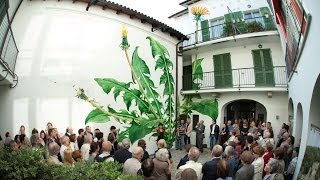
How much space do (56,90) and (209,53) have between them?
10.00 m

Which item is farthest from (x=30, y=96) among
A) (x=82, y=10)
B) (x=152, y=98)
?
(x=152, y=98)

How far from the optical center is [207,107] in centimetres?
2053

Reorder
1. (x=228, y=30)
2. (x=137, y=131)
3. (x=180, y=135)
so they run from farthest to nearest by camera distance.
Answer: (x=228, y=30) → (x=180, y=135) → (x=137, y=131)

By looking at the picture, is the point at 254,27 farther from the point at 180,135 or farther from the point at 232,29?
the point at 180,135

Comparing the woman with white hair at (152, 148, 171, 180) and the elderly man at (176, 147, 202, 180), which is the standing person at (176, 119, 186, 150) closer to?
the elderly man at (176, 147, 202, 180)

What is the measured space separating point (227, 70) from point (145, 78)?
5191 millimetres

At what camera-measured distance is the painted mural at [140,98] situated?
16.4m

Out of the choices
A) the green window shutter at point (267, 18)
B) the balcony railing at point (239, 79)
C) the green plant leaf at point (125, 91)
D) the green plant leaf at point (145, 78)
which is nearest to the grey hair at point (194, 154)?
the green plant leaf at point (125, 91)

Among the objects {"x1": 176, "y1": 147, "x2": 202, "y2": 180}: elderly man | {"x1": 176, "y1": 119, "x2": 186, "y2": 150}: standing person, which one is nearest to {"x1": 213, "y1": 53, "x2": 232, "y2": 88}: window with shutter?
{"x1": 176, "y1": 119, "x2": 186, "y2": 150}: standing person

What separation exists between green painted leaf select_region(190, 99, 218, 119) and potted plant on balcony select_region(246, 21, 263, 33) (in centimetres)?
460

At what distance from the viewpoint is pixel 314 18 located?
616 centimetres

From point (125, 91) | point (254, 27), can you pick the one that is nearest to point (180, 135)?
point (125, 91)

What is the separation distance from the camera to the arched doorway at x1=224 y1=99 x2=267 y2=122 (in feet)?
66.1

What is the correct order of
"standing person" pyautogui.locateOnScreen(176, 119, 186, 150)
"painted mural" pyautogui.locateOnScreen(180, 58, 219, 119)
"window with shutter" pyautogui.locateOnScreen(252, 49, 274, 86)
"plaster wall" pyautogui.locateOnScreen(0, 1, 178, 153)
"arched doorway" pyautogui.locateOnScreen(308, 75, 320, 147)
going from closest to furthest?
1. "arched doorway" pyautogui.locateOnScreen(308, 75, 320, 147)
2. "plaster wall" pyautogui.locateOnScreen(0, 1, 178, 153)
3. "window with shutter" pyautogui.locateOnScreen(252, 49, 274, 86)
4. "standing person" pyautogui.locateOnScreen(176, 119, 186, 150)
5. "painted mural" pyautogui.locateOnScreen(180, 58, 219, 119)
